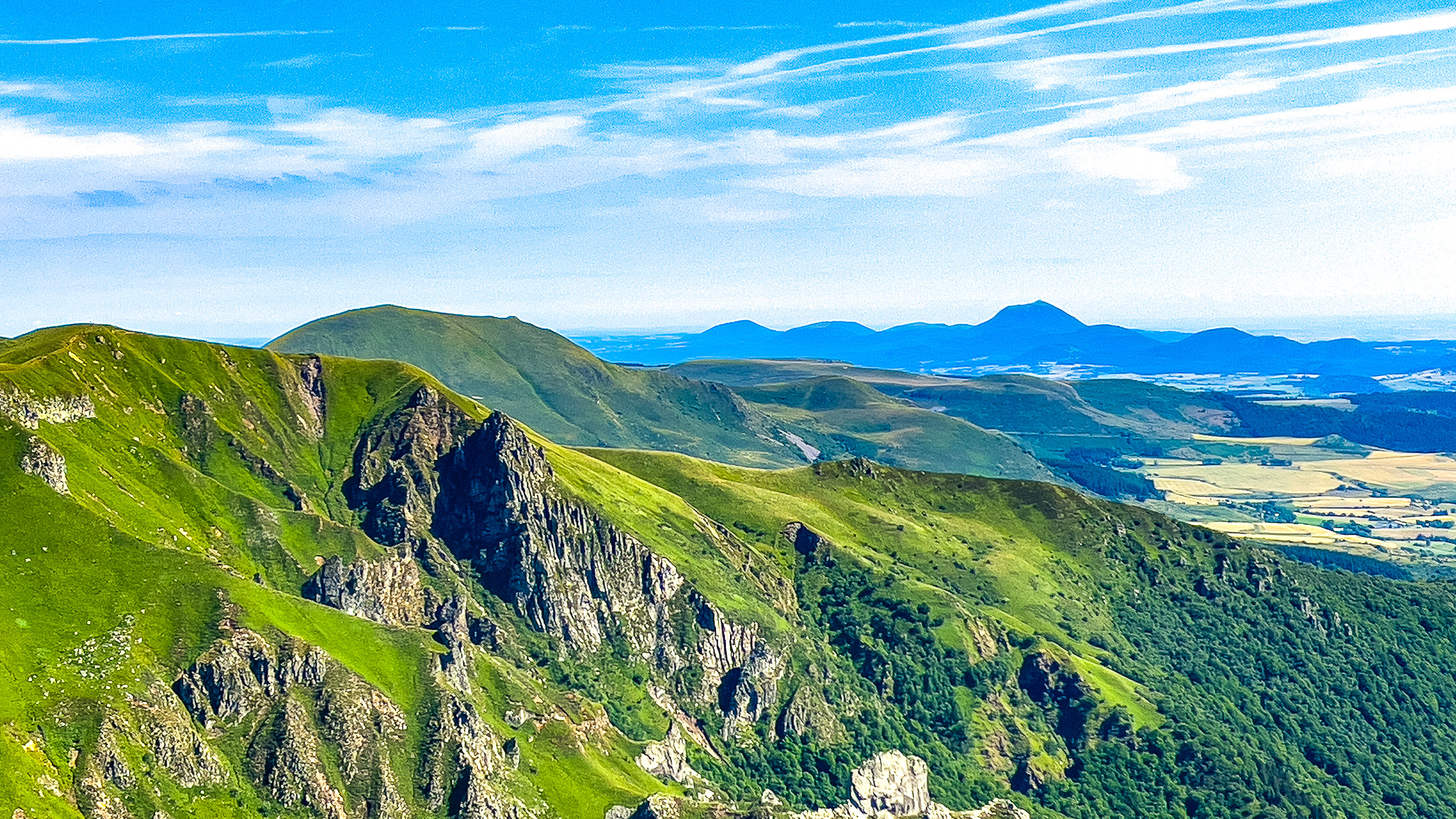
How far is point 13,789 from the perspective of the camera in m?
196
